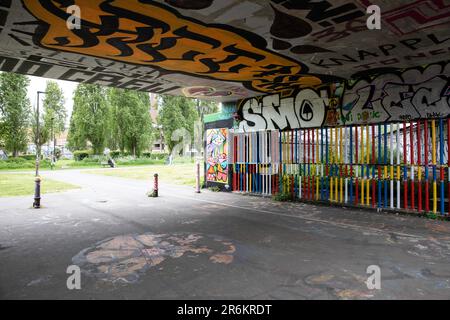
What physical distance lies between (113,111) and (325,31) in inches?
1540

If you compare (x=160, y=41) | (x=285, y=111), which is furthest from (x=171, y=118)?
(x=160, y=41)

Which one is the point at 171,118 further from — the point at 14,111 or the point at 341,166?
the point at 341,166

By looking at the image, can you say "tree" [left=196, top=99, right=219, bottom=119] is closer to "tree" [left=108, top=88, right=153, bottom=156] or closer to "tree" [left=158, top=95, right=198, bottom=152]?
"tree" [left=158, top=95, right=198, bottom=152]

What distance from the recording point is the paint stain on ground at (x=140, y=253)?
5004mm

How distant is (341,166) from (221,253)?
7.06 metres

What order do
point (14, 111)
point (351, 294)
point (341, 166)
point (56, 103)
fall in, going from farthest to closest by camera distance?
point (56, 103) < point (14, 111) < point (341, 166) < point (351, 294)

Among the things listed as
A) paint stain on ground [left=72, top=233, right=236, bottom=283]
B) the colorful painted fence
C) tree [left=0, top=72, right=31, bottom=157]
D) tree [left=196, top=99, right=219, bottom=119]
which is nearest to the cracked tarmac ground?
paint stain on ground [left=72, top=233, right=236, bottom=283]

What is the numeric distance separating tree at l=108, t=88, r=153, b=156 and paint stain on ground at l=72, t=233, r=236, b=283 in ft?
122

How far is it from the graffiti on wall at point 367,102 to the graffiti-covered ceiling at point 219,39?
502mm

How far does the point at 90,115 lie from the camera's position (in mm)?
42156

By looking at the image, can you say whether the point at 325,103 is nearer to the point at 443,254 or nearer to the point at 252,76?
the point at 252,76

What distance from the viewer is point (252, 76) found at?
1109cm

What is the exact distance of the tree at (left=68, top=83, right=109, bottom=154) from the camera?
42031mm
